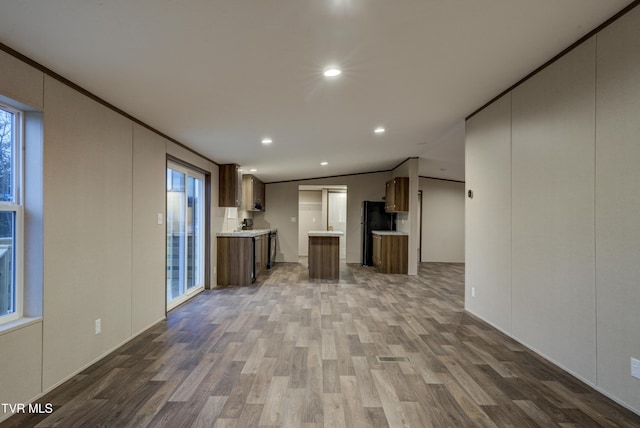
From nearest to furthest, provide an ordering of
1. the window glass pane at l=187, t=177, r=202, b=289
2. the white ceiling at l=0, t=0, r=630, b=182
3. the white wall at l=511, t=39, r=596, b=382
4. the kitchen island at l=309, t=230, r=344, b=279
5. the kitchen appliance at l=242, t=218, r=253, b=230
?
1. the white ceiling at l=0, t=0, r=630, b=182
2. the white wall at l=511, t=39, r=596, b=382
3. the window glass pane at l=187, t=177, r=202, b=289
4. the kitchen island at l=309, t=230, r=344, b=279
5. the kitchen appliance at l=242, t=218, r=253, b=230

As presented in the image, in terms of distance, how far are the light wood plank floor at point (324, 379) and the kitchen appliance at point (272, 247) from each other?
4232 millimetres

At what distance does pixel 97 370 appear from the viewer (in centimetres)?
259

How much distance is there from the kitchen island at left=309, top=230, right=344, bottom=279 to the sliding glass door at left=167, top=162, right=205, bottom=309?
2304 millimetres

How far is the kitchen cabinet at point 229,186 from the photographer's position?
6.07m

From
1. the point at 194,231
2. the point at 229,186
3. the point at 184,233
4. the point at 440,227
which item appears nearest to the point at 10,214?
the point at 184,233

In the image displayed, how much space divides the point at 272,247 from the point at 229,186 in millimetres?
3076

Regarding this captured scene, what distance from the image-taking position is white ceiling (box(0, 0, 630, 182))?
1.76m

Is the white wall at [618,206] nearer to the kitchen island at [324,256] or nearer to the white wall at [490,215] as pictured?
the white wall at [490,215]

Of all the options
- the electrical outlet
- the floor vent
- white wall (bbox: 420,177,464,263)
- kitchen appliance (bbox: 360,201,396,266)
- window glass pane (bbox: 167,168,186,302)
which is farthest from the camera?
white wall (bbox: 420,177,464,263)

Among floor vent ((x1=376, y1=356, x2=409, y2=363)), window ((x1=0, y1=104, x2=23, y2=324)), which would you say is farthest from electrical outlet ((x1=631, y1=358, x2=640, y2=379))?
window ((x1=0, y1=104, x2=23, y2=324))

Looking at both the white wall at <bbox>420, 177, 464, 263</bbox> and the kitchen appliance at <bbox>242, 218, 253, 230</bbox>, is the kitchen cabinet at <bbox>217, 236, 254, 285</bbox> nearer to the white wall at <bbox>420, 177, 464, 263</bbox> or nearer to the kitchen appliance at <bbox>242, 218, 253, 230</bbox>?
the kitchen appliance at <bbox>242, 218, 253, 230</bbox>

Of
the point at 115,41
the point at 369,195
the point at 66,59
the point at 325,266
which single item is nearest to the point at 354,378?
the point at 115,41

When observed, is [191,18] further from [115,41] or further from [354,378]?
[354,378]

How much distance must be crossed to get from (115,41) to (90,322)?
2261 mm
